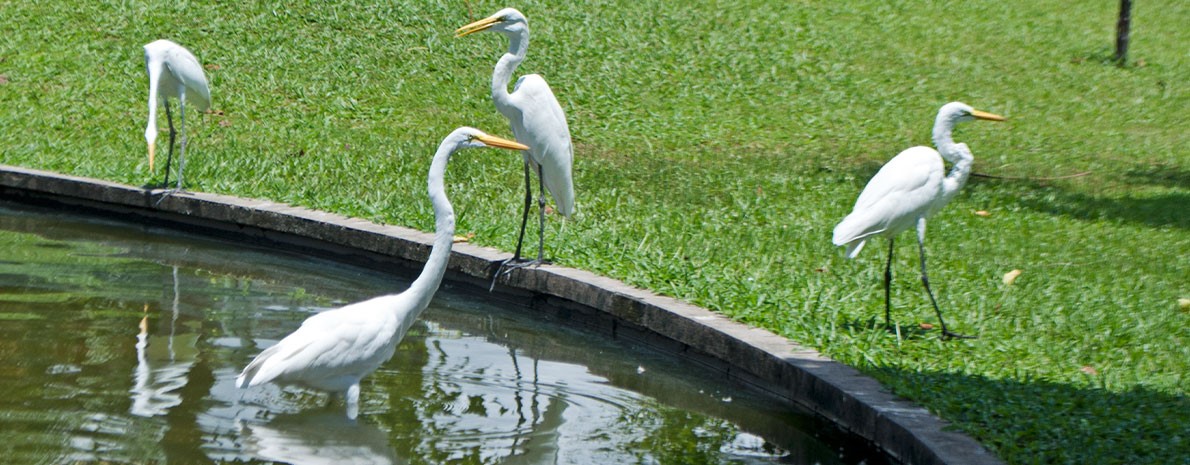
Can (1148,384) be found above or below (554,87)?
below

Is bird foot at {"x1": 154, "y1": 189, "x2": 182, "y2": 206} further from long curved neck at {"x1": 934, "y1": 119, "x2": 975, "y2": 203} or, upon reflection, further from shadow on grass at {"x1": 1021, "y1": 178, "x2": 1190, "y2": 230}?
shadow on grass at {"x1": 1021, "y1": 178, "x2": 1190, "y2": 230}

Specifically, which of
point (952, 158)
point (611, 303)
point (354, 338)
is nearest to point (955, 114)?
point (952, 158)

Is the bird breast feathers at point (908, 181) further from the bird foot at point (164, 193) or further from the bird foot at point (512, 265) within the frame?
the bird foot at point (164, 193)

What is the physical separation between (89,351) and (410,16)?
10087mm

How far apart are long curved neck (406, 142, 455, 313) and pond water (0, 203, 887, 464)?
54cm

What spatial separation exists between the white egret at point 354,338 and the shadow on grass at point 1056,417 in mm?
2004

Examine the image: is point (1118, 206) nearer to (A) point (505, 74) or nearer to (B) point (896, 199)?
(B) point (896, 199)

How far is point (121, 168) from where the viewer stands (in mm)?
10633

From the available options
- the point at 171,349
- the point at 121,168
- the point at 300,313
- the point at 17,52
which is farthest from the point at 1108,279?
the point at 17,52

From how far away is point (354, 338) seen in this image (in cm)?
539

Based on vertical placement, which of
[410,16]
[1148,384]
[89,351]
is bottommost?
[89,351]

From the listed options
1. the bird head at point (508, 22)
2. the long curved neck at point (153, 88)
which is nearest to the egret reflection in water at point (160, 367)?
the bird head at point (508, 22)

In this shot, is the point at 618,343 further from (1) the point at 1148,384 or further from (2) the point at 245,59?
(2) the point at 245,59

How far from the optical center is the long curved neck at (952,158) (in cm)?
679
